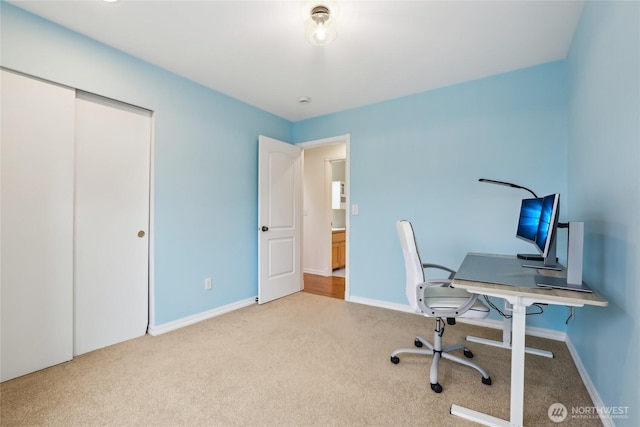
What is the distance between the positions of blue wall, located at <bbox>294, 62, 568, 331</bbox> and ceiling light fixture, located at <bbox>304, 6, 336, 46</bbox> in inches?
63.6

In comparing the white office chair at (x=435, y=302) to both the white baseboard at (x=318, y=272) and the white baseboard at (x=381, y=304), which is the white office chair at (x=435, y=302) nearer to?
the white baseboard at (x=381, y=304)

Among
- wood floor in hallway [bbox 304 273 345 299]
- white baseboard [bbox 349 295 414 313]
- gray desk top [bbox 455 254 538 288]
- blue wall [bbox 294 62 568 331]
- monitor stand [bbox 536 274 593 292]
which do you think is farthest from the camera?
wood floor in hallway [bbox 304 273 345 299]

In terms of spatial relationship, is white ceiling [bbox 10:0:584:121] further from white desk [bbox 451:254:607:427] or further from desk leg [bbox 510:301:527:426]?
desk leg [bbox 510:301:527:426]

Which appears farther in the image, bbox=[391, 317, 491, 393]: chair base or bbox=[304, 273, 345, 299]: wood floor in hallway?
bbox=[304, 273, 345, 299]: wood floor in hallway

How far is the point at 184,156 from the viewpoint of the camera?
276 cm

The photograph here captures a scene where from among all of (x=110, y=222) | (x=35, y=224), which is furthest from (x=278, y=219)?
(x=35, y=224)

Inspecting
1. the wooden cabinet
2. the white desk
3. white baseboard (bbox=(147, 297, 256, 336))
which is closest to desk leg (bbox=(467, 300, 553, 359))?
the white desk

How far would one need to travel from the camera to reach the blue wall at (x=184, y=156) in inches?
77.7

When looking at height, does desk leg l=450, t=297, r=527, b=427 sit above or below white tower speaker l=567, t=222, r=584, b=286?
below

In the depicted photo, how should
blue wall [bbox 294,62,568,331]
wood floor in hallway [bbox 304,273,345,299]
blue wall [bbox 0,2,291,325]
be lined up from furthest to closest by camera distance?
wood floor in hallway [bbox 304,273,345,299] < blue wall [bbox 294,62,568,331] < blue wall [bbox 0,2,291,325]

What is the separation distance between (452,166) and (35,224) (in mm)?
3473

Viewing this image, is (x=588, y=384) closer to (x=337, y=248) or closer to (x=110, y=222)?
(x=110, y=222)

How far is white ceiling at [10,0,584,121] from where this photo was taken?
182 centimetres

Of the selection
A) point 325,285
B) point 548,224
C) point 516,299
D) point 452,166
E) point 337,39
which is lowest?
point 325,285
